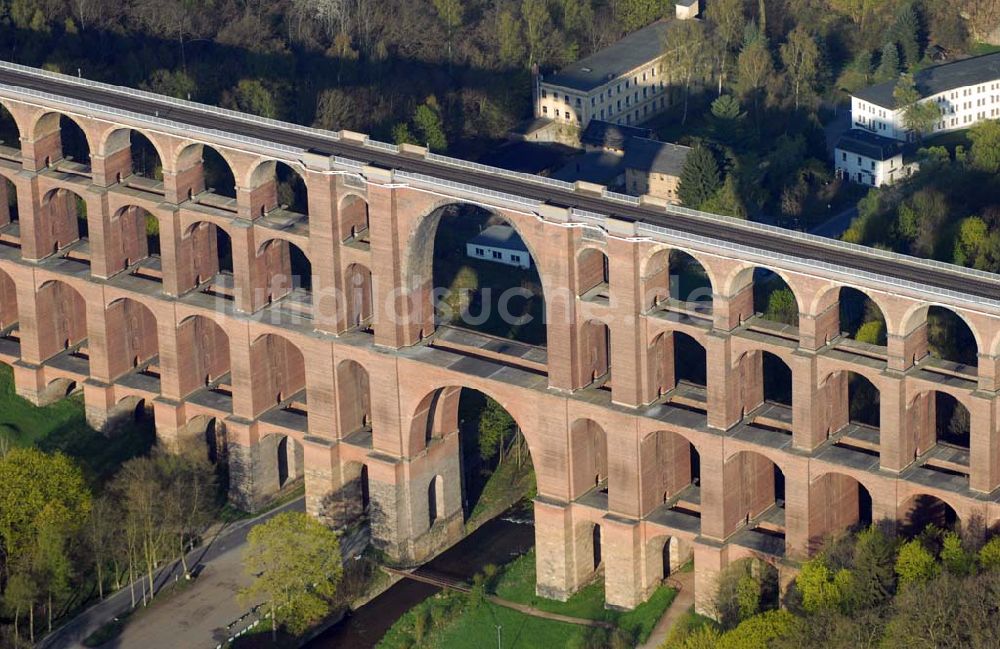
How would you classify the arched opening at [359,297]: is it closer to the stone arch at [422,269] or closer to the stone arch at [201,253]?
the stone arch at [422,269]

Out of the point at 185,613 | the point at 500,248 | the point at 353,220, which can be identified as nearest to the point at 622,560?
the point at 185,613

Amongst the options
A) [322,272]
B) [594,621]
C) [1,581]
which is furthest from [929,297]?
[1,581]

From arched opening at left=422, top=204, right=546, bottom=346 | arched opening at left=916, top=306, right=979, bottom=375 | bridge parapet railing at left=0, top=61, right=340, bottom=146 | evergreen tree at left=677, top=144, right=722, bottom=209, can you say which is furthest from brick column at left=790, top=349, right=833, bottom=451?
evergreen tree at left=677, top=144, right=722, bottom=209

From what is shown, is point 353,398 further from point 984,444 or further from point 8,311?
point 984,444

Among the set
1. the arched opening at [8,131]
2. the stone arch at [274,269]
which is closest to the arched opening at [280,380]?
the stone arch at [274,269]

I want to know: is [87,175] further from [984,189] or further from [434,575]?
[984,189]

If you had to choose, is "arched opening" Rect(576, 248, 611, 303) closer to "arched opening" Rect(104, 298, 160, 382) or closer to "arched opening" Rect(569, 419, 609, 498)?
"arched opening" Rect(569, 419, 609, 498)
